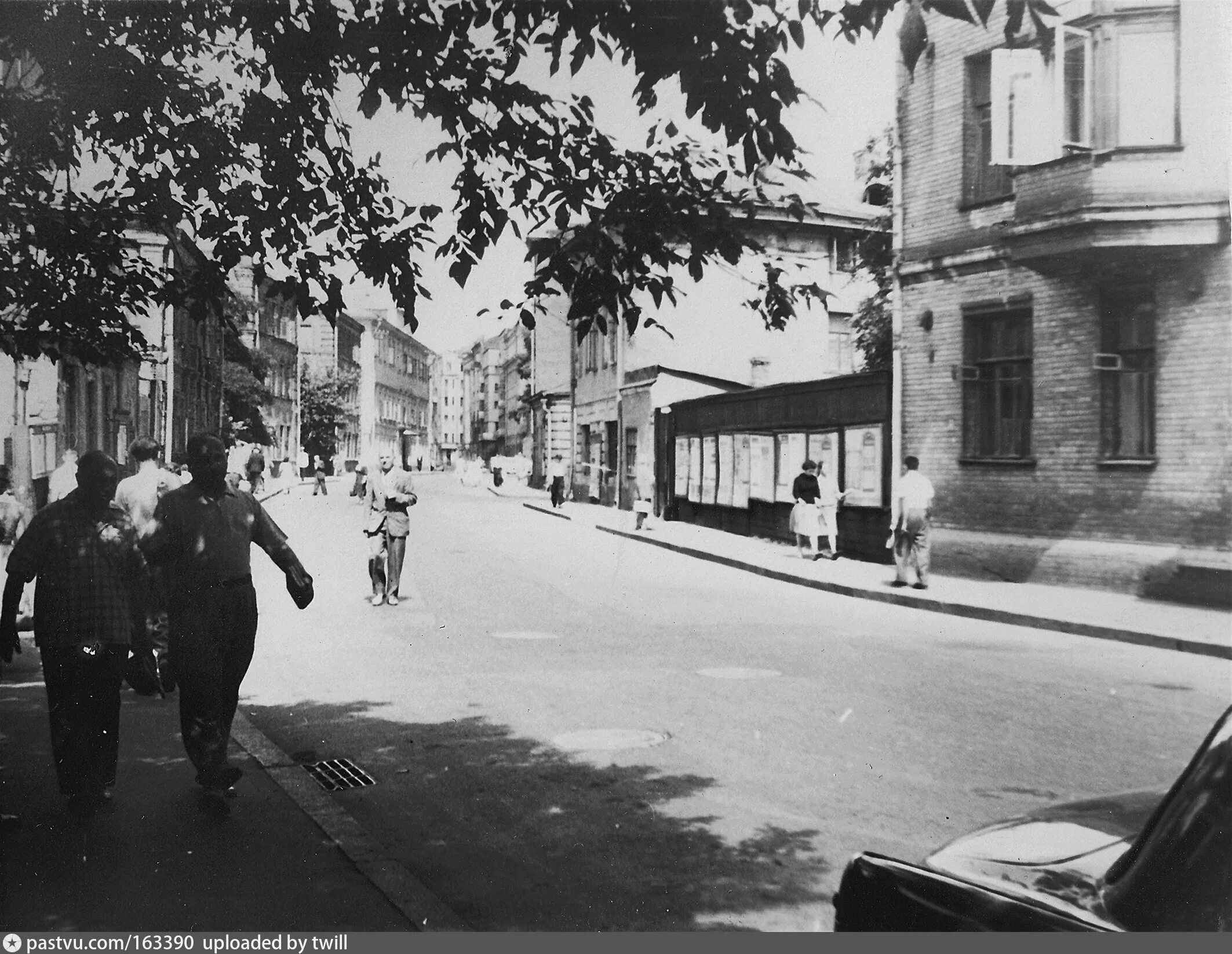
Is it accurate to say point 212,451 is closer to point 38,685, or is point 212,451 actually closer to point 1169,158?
point 38,685

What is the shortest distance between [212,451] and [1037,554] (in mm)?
12665

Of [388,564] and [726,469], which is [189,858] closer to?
[388,564]

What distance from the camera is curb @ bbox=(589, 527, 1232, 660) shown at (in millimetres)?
11195

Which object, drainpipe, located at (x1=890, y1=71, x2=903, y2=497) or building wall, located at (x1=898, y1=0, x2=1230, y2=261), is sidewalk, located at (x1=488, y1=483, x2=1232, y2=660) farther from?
building wall, located at (x1=898, y1=0, x2=1230, y2=261)

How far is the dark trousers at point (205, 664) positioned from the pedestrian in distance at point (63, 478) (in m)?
1.27

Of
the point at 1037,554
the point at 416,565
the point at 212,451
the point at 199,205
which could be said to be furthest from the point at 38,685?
the point at 1037,554

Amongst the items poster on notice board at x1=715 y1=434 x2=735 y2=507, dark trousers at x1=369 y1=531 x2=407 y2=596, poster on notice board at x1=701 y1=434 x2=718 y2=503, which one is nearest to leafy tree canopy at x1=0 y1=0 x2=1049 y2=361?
dark trousers at x1=369 y1=531 x2=407 y2=596

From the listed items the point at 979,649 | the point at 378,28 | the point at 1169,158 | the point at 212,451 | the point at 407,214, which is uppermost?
the point at 1169,158

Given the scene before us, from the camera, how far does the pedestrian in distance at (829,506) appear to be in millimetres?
20703

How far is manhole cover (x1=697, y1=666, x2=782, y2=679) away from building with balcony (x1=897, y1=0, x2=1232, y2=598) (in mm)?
6840

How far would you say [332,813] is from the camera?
5.47 m

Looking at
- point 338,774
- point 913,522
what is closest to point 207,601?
point 338,774

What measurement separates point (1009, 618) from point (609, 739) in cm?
743

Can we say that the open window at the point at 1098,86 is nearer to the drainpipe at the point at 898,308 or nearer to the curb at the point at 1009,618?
the drainpipe at the point at 898,308
